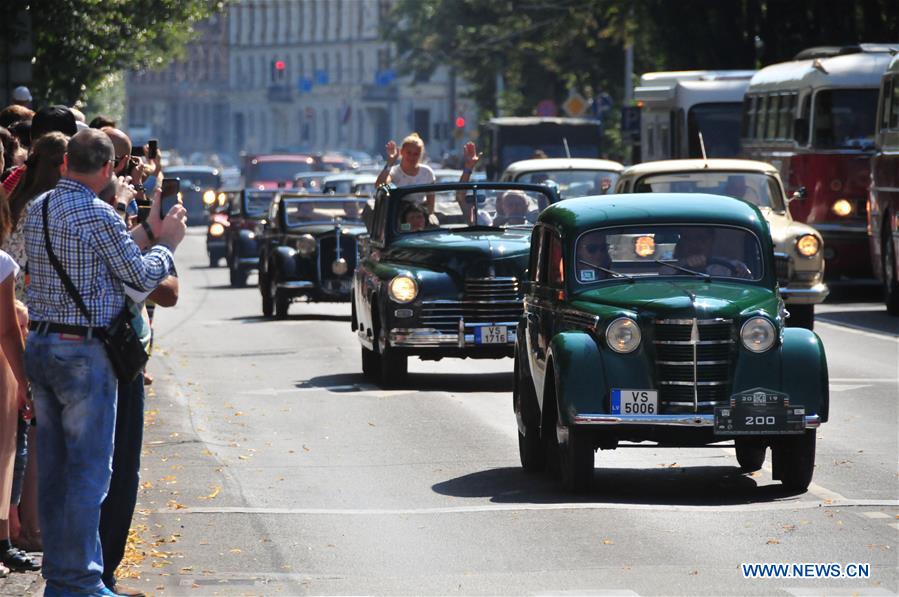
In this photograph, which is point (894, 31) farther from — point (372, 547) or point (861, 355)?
point (372, 547)

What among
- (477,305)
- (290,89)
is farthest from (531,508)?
(290,89)

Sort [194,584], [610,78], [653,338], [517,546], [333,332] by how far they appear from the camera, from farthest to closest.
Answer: [610,78]
[333,332]
[653,338]
[517,546]
[194,584]

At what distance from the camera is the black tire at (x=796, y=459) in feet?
36.8

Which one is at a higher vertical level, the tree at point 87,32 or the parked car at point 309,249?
the tree at point 87,32

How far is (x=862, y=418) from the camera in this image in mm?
15102

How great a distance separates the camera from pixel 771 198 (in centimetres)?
2227

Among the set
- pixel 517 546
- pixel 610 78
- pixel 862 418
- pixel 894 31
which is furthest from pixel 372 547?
pixel 610 78

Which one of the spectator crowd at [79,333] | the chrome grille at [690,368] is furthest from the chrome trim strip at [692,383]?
the spectator crowd at [79,333]

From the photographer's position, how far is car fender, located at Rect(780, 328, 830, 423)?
11.1 meters

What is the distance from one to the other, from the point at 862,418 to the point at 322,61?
151m

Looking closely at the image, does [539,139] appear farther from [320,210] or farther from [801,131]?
[320,210]

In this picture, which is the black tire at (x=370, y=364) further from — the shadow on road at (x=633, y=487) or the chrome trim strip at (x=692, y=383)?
the chrome trim strip at (x=692, y=383)

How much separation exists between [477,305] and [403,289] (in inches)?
23.9

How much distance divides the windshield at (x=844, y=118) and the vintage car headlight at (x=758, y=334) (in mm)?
18287
